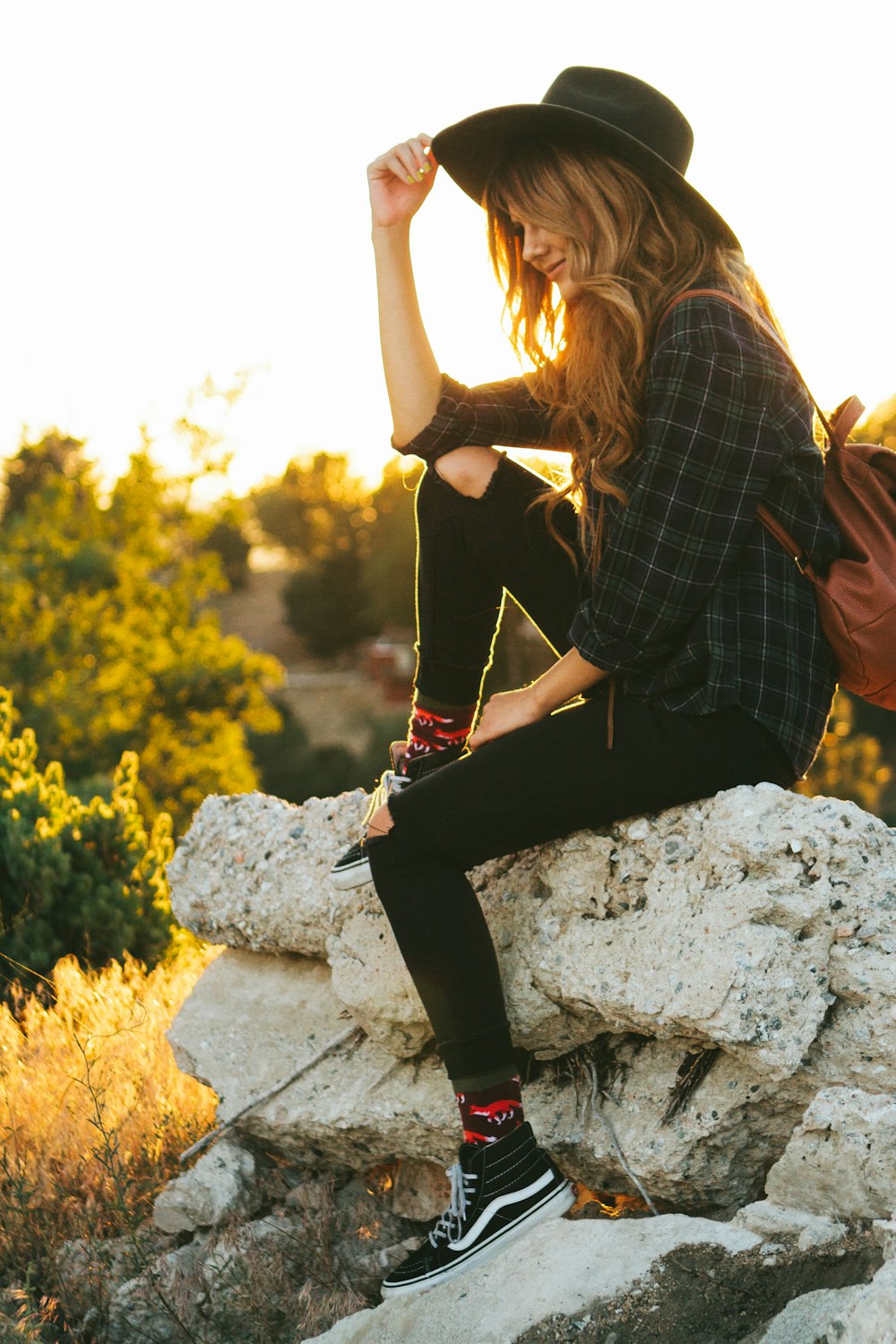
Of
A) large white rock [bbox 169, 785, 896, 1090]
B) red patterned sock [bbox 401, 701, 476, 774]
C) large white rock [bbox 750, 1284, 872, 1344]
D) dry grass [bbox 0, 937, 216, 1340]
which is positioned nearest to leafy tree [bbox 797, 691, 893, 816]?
dry grass [bbox 0, 937, 216, 1340]

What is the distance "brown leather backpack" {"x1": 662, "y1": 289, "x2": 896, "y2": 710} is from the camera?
2.40m

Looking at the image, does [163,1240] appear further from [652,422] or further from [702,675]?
[652,422]

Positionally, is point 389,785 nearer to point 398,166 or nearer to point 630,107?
point 398,166

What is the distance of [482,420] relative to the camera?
287cm

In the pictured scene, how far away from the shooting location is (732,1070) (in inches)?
102

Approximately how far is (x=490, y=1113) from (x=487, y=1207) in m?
0.18

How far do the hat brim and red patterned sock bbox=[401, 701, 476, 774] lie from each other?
4.07ft

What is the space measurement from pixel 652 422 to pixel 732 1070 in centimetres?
141

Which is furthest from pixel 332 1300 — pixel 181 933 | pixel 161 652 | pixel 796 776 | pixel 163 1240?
pixel 161 652

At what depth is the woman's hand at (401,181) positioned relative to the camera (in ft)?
9.18

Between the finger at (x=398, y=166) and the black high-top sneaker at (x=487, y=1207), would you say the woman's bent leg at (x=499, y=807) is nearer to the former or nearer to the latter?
the black high-top sneaker at (x=487, y=1207)

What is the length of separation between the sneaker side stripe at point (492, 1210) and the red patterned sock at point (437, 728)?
Result: 1057mm

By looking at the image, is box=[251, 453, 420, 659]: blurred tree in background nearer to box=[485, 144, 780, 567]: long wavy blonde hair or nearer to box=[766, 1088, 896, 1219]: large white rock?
box=[485, 144, 780, 567]: long wavy blonde hair

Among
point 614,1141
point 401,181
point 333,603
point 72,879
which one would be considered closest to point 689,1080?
point 614,1141
